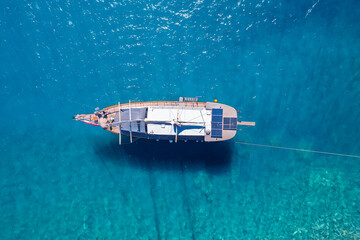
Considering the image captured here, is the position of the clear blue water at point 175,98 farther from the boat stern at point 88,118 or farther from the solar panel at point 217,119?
the solar panel at point 217,119

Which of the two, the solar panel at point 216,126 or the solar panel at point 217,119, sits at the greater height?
the solar panel at point 217,119

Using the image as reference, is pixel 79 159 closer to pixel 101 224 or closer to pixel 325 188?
pixel 101 224

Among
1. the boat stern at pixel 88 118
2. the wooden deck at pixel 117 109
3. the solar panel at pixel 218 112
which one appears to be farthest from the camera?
the boat stern at pixel 88 118

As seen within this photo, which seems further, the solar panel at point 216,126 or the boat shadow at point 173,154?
the boat shadow at point 173,154

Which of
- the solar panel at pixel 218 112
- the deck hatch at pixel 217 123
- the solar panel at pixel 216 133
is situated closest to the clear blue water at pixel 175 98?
the solar panel at pixel 218 112

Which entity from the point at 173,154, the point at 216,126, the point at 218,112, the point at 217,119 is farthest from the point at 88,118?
the point at 218,112

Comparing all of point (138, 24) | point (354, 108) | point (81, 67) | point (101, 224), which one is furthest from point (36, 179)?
point (354, 108)
